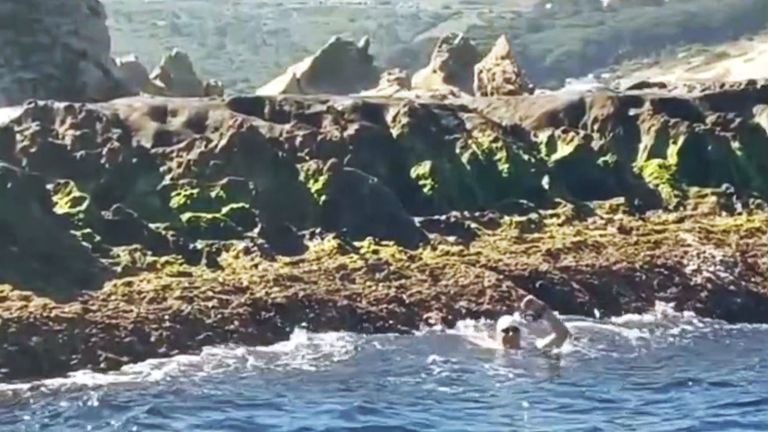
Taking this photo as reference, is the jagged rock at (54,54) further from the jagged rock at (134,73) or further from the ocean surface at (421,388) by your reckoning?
the ocean surface at (421,388)

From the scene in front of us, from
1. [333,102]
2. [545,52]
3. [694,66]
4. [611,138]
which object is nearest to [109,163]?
[333,102]

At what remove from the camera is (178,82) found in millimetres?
59406

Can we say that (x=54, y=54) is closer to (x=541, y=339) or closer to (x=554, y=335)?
(x=541, y=339)

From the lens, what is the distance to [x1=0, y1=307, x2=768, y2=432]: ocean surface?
27031 mm

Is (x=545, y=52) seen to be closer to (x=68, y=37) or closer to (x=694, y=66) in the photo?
(x=694, y=66)

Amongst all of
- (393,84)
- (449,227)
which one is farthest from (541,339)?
(393,84)

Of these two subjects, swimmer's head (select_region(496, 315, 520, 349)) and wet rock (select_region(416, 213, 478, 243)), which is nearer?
swimmer's head (select_region(496, 315, 520, 349))

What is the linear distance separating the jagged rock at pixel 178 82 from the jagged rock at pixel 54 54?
5691 millimetres

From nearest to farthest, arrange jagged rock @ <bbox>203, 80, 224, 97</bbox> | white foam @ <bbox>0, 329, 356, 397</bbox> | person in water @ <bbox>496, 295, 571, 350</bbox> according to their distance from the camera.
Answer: white foam @ <bbox>0, 329, 356, 397</bbox> < person in water @ <bbox>496, 295, 571, 350</bbox> < jagged rock @ <bbox>203, 80, 224, 97</bbox>

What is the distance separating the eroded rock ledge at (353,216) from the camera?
3241 cm

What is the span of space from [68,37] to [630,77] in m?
66.4

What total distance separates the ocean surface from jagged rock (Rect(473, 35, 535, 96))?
1757 cm

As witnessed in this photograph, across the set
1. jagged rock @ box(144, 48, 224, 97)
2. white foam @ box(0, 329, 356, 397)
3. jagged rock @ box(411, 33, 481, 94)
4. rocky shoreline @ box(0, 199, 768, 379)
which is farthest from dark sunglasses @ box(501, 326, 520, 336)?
jagged rock @ box(144, 48, 224, 97)

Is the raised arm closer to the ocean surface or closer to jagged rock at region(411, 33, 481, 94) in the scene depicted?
the ocean surface
